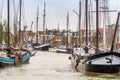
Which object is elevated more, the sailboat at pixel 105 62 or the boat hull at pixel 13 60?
the sailboat at pixel 105 62

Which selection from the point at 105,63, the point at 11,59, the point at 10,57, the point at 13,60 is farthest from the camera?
the point at 13,60

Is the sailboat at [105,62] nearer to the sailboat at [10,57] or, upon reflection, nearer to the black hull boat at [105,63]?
the black hull boat at [105,63]

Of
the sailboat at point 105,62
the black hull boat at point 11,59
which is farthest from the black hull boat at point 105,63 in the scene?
the black hull boat at point 11,59

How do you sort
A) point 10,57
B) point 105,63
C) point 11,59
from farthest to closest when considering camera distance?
point 11,59, point 10,57, point 105,63

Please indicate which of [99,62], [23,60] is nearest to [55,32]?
[23,60]

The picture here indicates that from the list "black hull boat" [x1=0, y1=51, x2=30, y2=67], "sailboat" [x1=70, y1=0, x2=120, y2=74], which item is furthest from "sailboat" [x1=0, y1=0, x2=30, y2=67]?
"sailboat" [x1=70, y1=0, x2=120, y2=74]

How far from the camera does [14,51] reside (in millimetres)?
57906

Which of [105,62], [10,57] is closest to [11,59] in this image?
[10,57]

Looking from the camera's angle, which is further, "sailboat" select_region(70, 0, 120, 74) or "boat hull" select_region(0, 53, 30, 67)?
"boat hull" select_region(0, 53, 30, 67)

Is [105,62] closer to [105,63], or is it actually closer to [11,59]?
[105,63]

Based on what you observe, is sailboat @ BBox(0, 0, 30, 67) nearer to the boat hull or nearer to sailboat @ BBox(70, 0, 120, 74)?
the boat hull

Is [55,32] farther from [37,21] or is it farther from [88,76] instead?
[88,76]

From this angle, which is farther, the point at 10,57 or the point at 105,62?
the point at 10,57

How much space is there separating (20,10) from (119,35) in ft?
114
